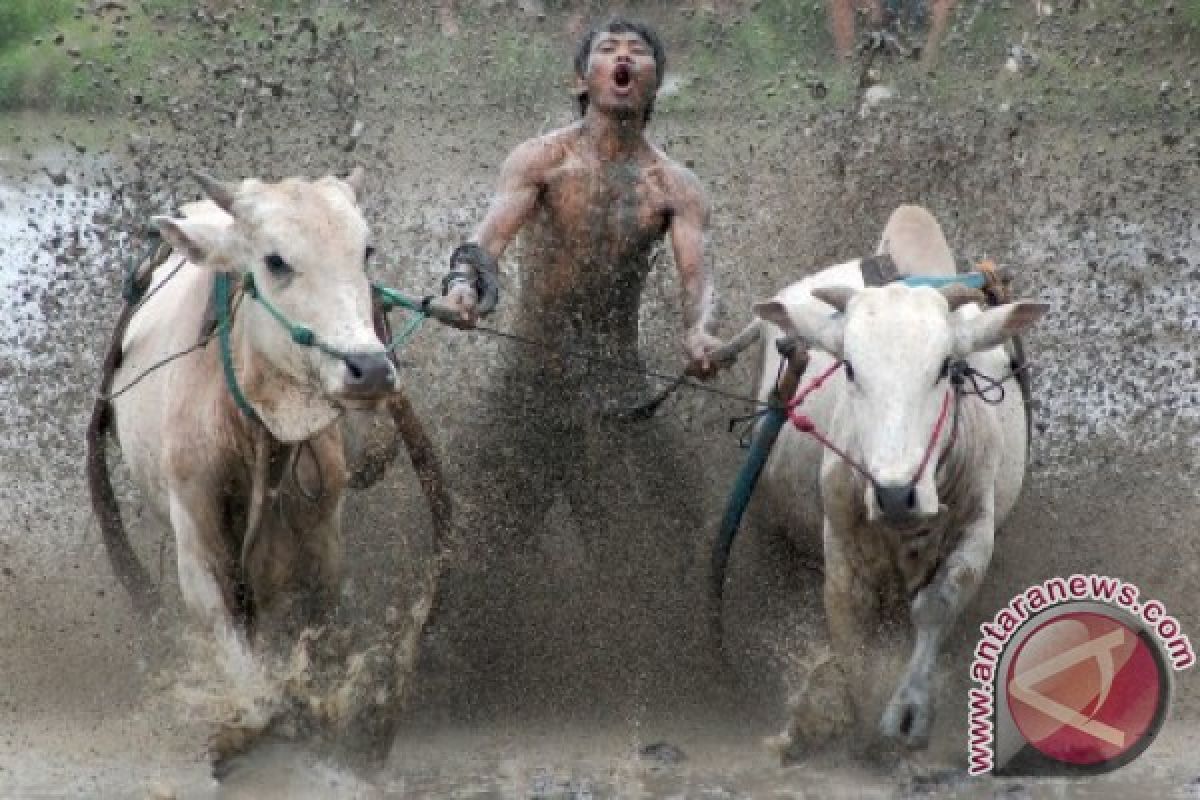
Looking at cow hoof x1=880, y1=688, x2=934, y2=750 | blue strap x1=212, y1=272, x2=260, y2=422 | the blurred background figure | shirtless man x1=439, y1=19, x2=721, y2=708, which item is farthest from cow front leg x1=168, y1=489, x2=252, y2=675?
the blurred background figure

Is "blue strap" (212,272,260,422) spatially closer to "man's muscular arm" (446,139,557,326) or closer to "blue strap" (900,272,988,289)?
"man's muscular arm" (446,139,557,326)

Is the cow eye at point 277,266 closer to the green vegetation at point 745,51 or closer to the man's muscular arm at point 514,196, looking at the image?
the man's muscular arm at point 514,196

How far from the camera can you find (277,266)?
6176 mm

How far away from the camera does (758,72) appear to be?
A: 1455 cm

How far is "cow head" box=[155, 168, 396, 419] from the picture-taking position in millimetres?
5977

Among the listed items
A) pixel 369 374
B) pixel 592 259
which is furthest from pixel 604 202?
pixel 369 374

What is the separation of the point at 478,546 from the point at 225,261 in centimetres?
175

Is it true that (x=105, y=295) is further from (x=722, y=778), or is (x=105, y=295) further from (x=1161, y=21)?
(x=1161, y=21)

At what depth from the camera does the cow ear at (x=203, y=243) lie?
6.27 meters

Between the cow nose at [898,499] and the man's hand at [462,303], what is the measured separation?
1.32 meters

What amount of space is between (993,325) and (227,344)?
76.0 inches

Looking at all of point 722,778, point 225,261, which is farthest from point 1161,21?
point 225,261

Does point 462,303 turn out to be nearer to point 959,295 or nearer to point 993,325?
point 959,295

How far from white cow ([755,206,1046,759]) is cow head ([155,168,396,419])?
114 cm
